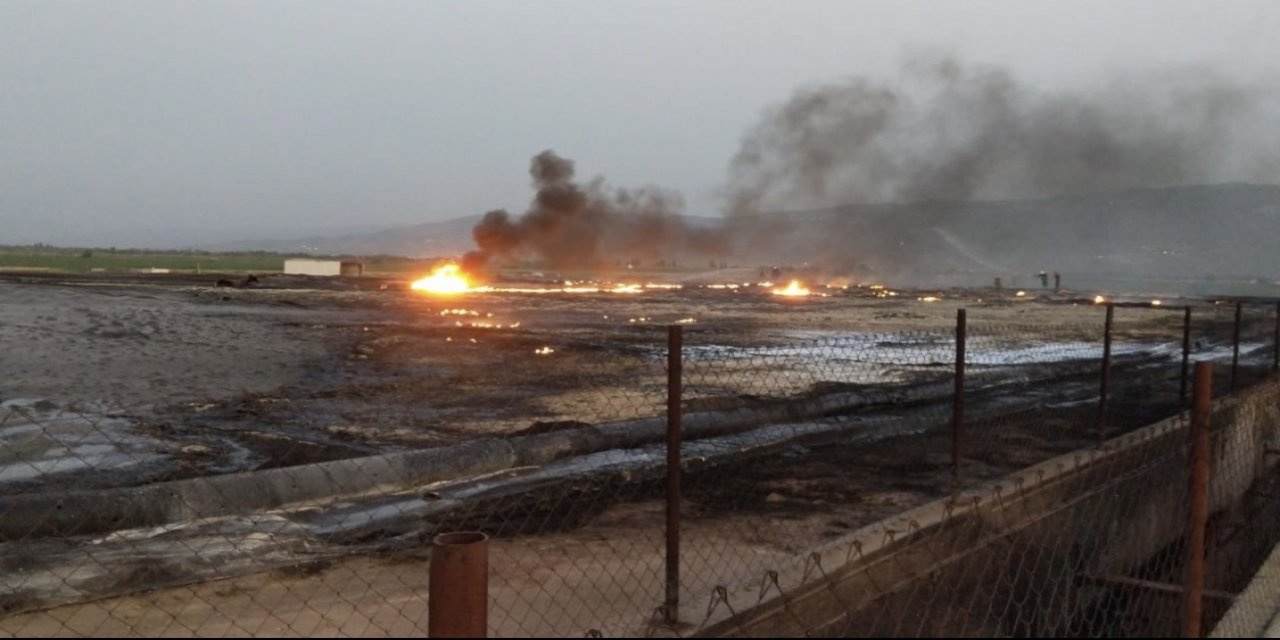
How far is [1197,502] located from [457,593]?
3.09 meters

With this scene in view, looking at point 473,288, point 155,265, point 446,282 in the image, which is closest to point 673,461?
point 473,288

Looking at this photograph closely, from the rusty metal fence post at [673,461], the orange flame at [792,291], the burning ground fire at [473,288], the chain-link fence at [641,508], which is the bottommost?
the orange flame at [792,291]

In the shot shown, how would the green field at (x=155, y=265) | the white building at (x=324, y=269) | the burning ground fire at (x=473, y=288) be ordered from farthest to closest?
1. the green field at (x=155, y=265)
2. the white building at (x=324, y=269)
3. the burning ground fire at (x=473, y=288)

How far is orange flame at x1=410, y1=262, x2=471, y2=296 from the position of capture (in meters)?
50.7

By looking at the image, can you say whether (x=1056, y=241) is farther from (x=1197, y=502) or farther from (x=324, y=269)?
(x=1197, y=502)

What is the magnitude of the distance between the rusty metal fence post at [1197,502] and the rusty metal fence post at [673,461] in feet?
7.00

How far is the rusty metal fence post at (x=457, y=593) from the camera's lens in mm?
2527

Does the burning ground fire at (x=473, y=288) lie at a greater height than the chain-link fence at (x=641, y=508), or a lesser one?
lesser

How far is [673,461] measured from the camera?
514 centimetres

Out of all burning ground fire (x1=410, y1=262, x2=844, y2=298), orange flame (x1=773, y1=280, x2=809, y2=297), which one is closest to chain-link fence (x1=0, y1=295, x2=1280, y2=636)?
burning ground fire (x1=410, y1=262, x2=844, y2=298)

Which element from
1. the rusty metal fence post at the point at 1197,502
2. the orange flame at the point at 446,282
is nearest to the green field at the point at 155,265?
the orange flame at the point at 446,282

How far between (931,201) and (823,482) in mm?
59424

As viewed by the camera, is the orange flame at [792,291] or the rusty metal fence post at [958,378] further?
the orange flame at [792,291]

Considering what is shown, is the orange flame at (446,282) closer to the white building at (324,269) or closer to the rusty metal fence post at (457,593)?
the white building at (324,269)
